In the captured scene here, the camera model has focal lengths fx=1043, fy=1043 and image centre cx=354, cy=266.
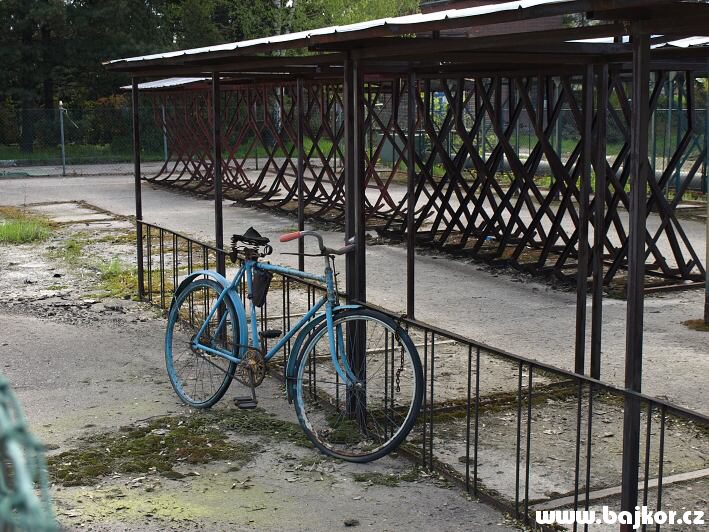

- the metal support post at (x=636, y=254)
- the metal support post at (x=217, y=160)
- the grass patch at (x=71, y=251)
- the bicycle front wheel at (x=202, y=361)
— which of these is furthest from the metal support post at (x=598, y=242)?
the grass patch at (x=71, y=251)

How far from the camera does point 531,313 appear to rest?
30.9ft

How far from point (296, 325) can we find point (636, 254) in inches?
92.4

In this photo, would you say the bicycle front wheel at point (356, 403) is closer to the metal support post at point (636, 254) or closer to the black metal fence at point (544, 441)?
the black metal fence at point (544, 441)

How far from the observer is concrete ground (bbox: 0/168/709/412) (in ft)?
24.1

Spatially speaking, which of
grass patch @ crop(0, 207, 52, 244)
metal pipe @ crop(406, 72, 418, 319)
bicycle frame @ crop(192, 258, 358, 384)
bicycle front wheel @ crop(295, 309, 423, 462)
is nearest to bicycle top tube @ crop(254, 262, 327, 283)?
bicycle frame @ crop(192, 258, 358, 384)

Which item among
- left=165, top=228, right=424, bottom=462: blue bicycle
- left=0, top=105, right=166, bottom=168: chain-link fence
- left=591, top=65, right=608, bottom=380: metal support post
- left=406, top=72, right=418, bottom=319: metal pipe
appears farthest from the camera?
left=0, top=105, right=166, bottom=168: chain-link fence

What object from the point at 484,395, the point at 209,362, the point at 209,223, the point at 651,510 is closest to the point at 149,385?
the point at 209,362

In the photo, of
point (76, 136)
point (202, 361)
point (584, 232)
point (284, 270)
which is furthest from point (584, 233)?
point (76, 136)

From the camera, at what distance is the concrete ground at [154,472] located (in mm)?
4574

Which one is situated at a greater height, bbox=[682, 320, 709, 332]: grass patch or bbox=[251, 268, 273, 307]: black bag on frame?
bbox=[251, 268, 273, 307]: black bag on frame

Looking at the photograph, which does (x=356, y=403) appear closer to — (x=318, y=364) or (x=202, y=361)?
(x=318, y=364)

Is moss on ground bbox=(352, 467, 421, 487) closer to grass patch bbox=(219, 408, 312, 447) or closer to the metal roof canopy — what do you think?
grass patch bbox=(219, 408, 312, 447)

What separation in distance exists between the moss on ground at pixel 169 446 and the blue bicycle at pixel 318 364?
18cm

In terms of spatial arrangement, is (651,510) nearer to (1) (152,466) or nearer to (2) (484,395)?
(2) (484,395)
